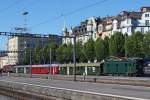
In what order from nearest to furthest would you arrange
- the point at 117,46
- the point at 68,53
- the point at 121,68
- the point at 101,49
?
the point at 121,68, the point at 117,46, the point at 101,49, the point at 68,53

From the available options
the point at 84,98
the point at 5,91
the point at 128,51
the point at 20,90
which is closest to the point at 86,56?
the point at 128,51

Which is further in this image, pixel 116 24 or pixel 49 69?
pixel 116 24

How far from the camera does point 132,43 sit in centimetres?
10456

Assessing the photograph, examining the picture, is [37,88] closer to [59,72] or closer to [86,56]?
[59,72]

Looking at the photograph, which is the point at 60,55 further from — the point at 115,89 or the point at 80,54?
the point at 115,89

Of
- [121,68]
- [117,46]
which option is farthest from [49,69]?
[121,68]

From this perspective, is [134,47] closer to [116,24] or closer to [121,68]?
[121,68]

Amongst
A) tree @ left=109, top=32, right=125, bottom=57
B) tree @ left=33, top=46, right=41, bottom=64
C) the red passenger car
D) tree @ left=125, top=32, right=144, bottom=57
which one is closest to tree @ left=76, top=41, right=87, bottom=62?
the red passenger car

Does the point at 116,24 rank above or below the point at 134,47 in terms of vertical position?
above

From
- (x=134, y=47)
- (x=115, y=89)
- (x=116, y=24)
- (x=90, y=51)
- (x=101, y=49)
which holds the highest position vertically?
(x=116, y=24)

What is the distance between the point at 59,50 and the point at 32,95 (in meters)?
102

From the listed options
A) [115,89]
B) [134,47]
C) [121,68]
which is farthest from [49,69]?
[115,89]

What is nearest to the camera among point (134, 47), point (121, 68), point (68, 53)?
point (121, 68)

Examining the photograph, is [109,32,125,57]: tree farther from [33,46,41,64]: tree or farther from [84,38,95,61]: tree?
[33,46,41,64]: tree
